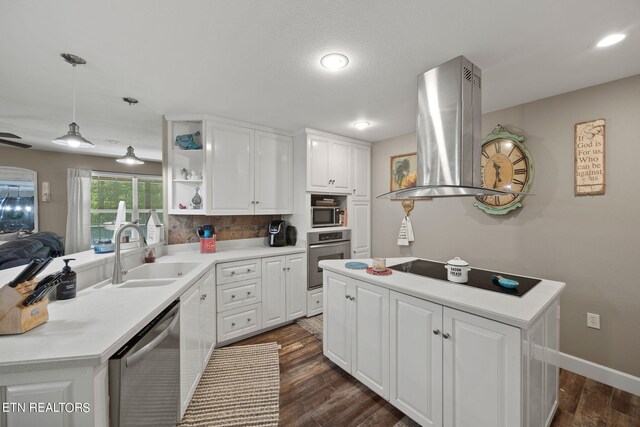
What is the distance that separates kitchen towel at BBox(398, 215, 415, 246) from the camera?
10.5ft

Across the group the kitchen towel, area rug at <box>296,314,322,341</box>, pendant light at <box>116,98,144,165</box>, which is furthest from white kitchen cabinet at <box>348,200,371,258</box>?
pendant light at <box>116,98,144,165</box>

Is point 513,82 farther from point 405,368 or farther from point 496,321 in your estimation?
point 405,368

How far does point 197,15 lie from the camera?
1.26m

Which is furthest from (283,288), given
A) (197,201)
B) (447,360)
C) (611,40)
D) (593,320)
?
(611,40)

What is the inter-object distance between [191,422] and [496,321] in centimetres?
190

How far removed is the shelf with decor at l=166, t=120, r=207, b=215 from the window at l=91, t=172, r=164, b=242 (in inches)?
111

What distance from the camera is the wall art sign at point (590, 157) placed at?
1.92m

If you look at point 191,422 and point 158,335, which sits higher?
point 158,335

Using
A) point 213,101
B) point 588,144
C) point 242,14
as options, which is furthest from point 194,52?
point 588,144

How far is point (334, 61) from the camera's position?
1.65 meters

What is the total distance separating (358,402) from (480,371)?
94 centimetres

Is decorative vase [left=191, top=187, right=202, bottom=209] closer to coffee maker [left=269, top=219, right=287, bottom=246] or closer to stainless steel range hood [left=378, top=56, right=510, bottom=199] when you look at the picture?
coffee maker [left=269, top=219, right=287, bottom=246]

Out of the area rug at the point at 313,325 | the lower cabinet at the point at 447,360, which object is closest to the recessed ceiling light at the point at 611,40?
the lower cabinet at the point at 447,360

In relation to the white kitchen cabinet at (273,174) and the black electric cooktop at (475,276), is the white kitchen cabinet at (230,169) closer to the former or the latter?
the white kitchen cabinet at (273,174)
